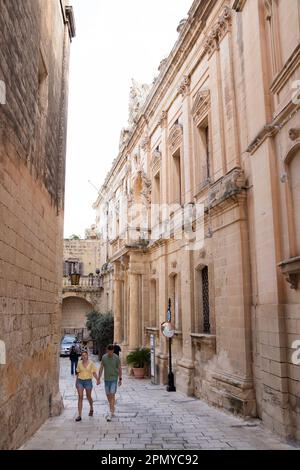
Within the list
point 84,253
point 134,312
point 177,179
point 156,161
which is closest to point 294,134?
point 177,179

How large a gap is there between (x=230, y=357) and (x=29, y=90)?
23.9 ft

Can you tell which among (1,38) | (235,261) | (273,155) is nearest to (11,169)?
(1,38)

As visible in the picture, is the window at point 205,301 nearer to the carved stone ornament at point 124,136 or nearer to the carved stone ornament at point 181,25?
the carved stone ornament at point 181,25

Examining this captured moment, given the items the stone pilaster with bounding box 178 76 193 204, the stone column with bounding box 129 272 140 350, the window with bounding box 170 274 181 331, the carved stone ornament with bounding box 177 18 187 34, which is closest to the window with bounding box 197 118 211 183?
the stone pilaster with bounding box 178 76 193 204

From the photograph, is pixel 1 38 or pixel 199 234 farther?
pixel 199 234

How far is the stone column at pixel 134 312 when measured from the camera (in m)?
19.3

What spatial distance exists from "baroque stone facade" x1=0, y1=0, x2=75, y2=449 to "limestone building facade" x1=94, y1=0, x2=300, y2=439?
13.8 ft

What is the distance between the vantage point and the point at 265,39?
9.06 m

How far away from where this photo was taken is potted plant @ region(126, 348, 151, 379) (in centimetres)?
1731

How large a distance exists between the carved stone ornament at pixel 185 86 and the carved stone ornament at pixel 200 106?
3.69 feet

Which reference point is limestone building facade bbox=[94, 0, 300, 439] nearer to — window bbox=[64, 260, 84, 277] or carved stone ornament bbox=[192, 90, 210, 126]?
carved stone ornament bbox=[192, 90, 210, 126]

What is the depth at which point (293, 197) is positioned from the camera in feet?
25.3

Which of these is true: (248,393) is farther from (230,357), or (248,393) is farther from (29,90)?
(29,90)

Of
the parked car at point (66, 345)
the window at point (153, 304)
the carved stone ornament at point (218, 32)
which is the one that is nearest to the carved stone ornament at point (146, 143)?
the window at point (153, 304)
